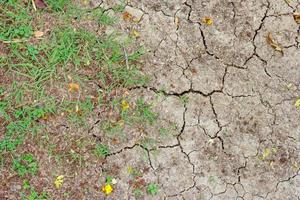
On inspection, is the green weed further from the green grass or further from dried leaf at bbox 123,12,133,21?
dried leaf at bbox 123,12,133,21

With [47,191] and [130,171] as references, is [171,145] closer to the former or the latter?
[130,171]

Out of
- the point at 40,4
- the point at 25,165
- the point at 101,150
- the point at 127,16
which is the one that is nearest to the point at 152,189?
the point at 101,150

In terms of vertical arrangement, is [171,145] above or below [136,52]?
below

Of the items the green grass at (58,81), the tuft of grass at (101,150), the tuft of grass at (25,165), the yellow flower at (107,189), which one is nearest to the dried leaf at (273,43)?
the green grass at (58,81)

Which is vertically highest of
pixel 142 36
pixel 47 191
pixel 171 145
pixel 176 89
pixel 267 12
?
pixel 267 12

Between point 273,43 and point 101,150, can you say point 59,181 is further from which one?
point 273,43

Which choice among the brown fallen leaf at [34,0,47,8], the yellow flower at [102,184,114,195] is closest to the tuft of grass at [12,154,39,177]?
the yellow flower at [102,184,114,195]

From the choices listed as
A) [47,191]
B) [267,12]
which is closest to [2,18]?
[47,191]

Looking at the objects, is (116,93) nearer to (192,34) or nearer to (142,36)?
(142,36)
